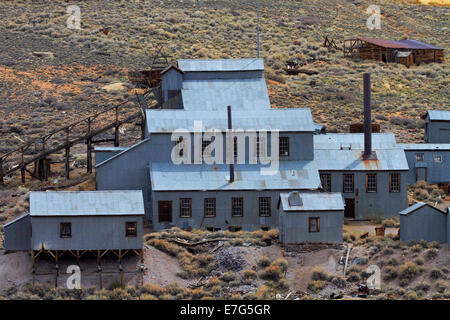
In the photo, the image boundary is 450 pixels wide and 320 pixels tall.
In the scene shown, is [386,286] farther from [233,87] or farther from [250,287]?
[233,87]

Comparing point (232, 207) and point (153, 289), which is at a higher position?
point (232, 207)

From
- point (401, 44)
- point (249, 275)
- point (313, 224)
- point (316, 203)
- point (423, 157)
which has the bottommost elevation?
point (249, 275)

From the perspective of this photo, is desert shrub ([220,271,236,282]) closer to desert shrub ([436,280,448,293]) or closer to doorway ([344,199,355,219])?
desert shrub ([436,280,448,293])

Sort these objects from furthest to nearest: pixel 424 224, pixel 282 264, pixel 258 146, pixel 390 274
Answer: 1. pixel 258 146
2. pixel 424 224
3. pixel 282 264
4. pixel 390 274

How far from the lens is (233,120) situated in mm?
55719

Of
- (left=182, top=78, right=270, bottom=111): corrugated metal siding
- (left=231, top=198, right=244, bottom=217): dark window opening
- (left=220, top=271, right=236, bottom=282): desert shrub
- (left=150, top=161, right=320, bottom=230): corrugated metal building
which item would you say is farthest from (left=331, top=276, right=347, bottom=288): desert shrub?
(left=182, top=78, right=270, bottom=111): corrugated metal siding

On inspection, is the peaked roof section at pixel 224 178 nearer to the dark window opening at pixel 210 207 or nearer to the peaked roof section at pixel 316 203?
the dark window opening at pixel 210 207

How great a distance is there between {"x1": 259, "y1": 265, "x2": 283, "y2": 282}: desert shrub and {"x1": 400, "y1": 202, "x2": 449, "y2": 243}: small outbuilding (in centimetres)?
627

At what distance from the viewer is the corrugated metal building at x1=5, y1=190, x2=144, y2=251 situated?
144ft

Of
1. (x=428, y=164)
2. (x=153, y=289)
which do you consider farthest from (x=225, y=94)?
(x=153, y=289)

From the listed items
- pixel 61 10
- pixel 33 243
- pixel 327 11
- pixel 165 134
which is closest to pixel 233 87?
pixel 165 134

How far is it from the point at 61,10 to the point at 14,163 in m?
43.8

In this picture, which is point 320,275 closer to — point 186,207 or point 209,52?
point 186,207

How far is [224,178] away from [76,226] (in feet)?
37.8
